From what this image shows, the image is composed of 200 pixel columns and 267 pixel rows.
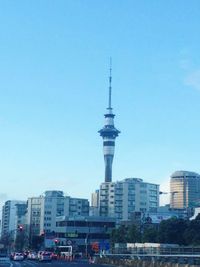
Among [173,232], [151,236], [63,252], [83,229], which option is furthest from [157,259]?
[83,229]

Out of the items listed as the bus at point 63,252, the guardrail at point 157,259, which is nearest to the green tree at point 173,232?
the bus at point 63,252

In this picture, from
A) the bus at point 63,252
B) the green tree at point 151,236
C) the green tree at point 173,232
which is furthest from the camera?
the bus at point 63,252

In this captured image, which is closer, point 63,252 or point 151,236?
point 151,236

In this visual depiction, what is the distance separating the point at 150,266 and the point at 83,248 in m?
135

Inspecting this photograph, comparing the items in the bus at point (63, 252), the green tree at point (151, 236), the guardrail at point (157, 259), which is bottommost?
the guardrail at point (157, 259)

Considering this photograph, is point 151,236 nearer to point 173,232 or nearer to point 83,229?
point 173,232

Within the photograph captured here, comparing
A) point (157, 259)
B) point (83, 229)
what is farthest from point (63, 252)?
point (157, 259)

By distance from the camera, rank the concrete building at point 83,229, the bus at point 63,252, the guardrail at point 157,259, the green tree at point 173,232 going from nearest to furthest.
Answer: the guardrail at point 157,259 → the green tree at point 173,232 → the bus at point 63,252 → the concrete building at point 83,229

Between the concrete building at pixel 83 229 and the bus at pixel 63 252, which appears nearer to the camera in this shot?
the bus at pixel 63 252

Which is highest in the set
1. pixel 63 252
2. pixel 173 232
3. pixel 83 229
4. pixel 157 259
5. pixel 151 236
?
pixel 83 229

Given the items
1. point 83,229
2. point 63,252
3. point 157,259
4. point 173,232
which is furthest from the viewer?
point 83,229

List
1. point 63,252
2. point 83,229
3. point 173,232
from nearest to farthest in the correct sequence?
point 173,232 → point 63,252 → point 83,229

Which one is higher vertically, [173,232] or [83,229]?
[83,229]

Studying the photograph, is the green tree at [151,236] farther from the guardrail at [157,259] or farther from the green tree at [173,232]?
the guardrail at [157,259]
